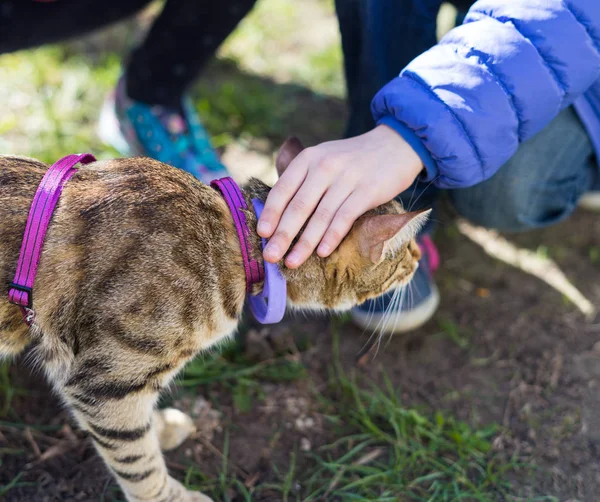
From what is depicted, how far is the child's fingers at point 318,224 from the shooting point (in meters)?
1.68

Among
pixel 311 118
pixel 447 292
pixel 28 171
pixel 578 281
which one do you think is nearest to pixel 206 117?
pixel 311 118

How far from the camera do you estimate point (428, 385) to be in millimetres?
2430

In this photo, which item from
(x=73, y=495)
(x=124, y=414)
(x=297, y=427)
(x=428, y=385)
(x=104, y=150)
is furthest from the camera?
(x=104, y=150)

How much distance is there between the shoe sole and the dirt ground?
2.3 inches

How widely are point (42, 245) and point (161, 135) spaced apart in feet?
5.12

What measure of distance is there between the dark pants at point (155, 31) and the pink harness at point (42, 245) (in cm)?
133

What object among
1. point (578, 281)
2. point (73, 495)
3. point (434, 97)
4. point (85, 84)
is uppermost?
point (434, 97)

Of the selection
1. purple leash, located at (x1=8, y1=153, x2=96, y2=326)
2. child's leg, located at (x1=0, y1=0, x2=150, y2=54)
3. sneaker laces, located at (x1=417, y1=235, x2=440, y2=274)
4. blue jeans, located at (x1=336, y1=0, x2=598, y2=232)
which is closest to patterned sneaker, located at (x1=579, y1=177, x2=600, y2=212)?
blue jeans, located at (x1=336, y1=0, x2=598, y2=232)

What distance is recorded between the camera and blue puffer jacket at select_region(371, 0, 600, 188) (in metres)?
1.80

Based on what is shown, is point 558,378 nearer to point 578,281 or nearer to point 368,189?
point 578,281

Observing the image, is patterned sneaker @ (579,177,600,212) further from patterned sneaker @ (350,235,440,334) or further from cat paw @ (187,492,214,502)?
cat paw @ (187,492,214,502)

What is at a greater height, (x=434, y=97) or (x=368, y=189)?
(x=434, y=97)

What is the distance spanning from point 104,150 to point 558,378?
2427 millimetres

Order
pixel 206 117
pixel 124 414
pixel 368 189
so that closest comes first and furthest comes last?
pixel 124 414, pixel 368 189, pixel 206 117
